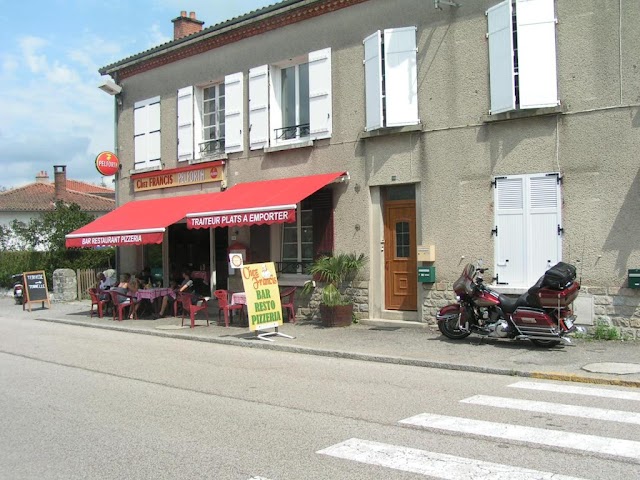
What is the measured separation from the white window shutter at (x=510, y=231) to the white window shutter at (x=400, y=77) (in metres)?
2.25

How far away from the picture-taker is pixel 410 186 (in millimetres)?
12758

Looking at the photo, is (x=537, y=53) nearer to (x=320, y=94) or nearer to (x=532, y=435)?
(x=320, y=94)

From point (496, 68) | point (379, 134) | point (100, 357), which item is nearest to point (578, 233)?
point (496, 68)

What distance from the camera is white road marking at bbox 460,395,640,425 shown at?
6.27 metres

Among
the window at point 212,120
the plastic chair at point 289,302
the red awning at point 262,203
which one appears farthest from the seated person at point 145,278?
the plastic chair at point 289,302

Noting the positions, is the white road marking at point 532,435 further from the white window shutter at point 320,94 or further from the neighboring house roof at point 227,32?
the neighboring house roof at point 227,32

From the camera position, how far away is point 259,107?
1513cm

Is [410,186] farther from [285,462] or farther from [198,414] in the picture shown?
[285,462]

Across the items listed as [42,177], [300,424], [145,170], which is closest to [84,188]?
[42,177]

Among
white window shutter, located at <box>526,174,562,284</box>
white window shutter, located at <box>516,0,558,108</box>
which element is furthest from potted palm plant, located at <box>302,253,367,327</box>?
white window shutter, located at <box>516,0,558,108</box>

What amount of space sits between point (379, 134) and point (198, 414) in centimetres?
764

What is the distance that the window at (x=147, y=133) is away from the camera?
17781 millimetres

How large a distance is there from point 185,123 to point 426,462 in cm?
1347

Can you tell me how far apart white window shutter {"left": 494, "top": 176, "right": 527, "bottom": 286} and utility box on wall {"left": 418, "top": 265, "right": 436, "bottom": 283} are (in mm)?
1206
